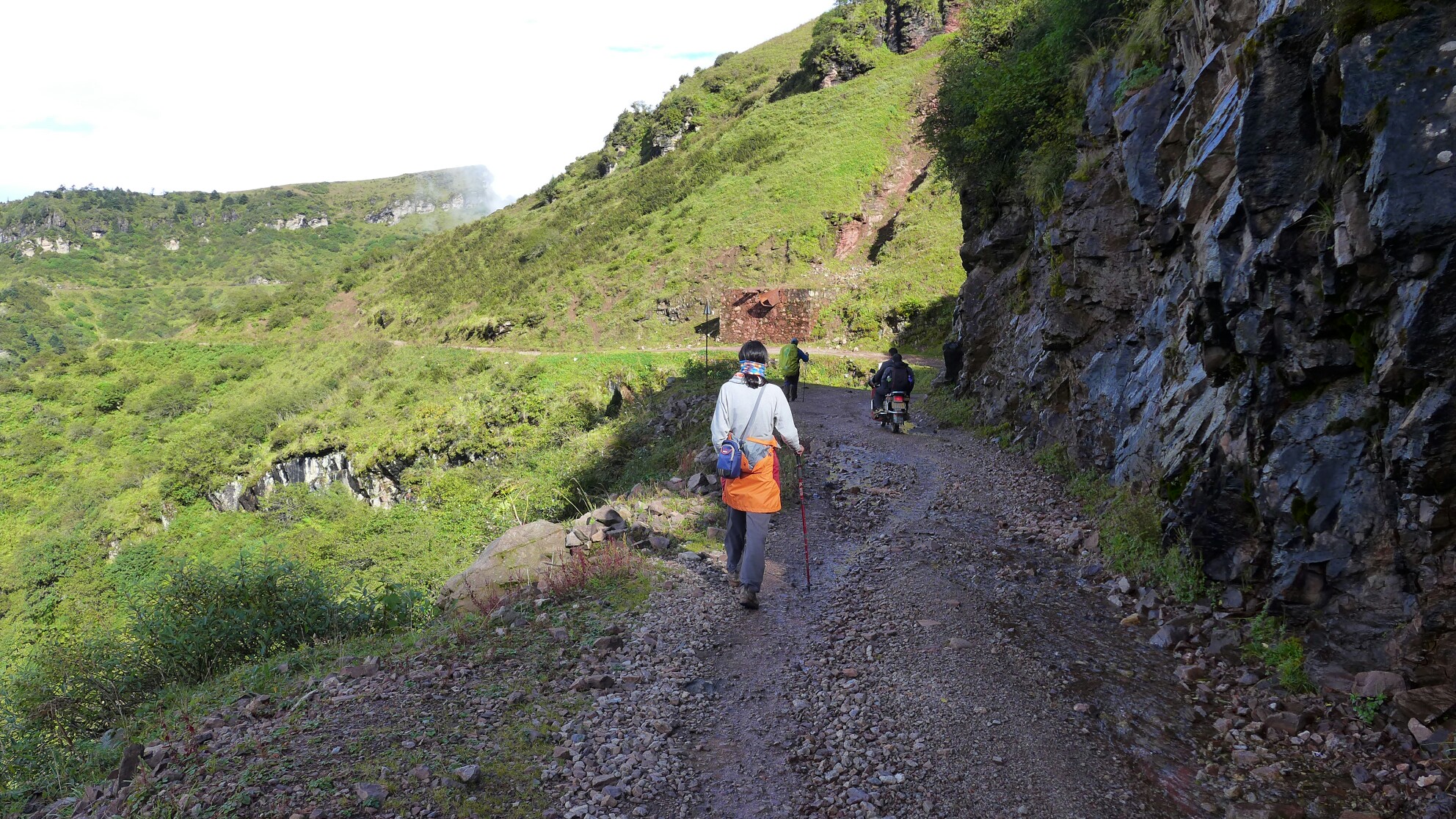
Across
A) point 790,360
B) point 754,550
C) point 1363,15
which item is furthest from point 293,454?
point 1363,15

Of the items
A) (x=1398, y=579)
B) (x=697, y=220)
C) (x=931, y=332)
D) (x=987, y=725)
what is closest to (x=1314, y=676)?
(x=1398, y=579)

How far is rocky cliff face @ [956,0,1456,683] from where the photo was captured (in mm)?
3779

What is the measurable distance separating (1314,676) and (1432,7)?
3919 millimetres

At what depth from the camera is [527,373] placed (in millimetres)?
29531

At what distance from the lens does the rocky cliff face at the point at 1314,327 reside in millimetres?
3779

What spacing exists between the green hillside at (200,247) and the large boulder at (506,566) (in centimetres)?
6617

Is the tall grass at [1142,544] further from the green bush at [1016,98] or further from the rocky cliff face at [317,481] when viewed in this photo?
the rocky cliff face at [317,481]

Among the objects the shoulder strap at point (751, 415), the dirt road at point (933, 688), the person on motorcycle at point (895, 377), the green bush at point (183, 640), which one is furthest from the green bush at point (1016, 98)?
the green bush at point (183, 640)

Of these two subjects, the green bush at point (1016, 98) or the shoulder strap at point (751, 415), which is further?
the green bush at point (1016, 98)

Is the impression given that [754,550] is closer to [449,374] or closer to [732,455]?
[732,455]

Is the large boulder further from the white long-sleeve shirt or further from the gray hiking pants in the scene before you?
the white long-sleeve shirt

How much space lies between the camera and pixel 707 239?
42.3m

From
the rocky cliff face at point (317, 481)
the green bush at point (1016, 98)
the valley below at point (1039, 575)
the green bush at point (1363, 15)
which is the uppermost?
the green bush at point (1016, 98)

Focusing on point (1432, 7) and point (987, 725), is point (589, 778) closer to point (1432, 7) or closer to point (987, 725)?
point (987, 725)
